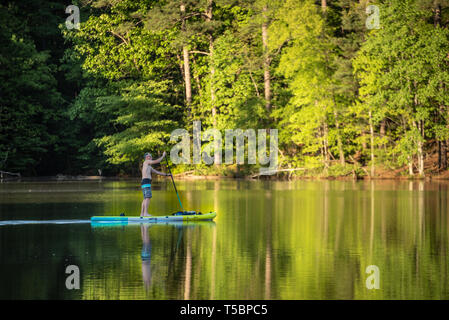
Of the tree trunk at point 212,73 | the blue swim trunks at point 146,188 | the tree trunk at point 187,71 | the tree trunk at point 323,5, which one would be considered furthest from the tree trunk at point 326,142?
the blue swim trunks at point 146,188

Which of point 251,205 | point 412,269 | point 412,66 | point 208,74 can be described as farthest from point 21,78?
point 412,269

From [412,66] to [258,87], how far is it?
13.7 meters

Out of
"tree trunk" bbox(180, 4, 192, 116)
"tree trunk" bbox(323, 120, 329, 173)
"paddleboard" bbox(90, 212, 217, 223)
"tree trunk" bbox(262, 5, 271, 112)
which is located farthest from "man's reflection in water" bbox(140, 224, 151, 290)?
"tree trunk" bbox(180, 4, 192, 116)

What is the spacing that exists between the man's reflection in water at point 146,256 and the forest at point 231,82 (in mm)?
28869

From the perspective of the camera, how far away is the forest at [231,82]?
1795 inches

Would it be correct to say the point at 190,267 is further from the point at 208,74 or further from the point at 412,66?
the point at 208,74

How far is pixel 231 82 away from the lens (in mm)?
55781

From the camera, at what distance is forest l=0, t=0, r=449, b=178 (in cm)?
4559

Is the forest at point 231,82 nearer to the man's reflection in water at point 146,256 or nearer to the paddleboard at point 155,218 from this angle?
the paddleboard at point 155,218

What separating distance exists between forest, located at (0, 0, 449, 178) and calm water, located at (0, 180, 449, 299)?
20.9 metres

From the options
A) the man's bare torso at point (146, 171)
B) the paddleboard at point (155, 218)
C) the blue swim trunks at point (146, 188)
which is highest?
the man's bare torso at point (146, 171)

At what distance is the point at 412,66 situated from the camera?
1752 inches

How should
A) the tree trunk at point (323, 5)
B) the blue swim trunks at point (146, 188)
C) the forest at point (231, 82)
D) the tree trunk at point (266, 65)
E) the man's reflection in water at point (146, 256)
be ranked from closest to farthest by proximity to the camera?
the man's reflection in water at point (146, 256)
the blue swim trunks at point (146, 188)
the forest at point (231, 82)
the tree trunk at point (323, 5)
the tree trunk at point (266, 65)

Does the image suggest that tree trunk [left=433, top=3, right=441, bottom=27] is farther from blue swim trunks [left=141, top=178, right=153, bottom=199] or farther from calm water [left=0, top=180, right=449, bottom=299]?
blue swim trunks [left=141, top=178, right=153, bottom=199]
